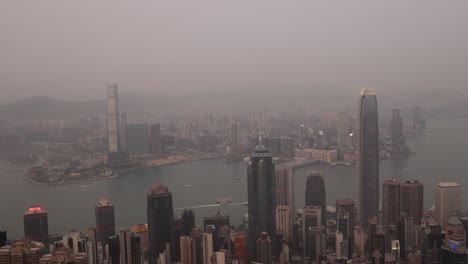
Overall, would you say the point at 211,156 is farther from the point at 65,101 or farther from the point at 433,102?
the point at 433,102

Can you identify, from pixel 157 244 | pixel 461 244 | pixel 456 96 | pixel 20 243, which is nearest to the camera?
pixel 20 243

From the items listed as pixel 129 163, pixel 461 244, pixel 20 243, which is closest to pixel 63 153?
pixel 129 163

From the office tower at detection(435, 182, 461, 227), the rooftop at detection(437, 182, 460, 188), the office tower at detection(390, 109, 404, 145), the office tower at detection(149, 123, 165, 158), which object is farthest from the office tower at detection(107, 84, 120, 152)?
the rooftop at detection(437, 182, 460, 188)

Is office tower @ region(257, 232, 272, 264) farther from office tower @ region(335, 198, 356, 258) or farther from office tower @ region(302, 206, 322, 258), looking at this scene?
office tower @ region(335, 198, 356, 258)

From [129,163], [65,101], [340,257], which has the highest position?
[65,101]

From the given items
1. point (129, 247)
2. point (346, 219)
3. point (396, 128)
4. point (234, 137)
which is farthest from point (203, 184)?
point (396, 128)

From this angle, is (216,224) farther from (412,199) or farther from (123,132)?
(412,199)
